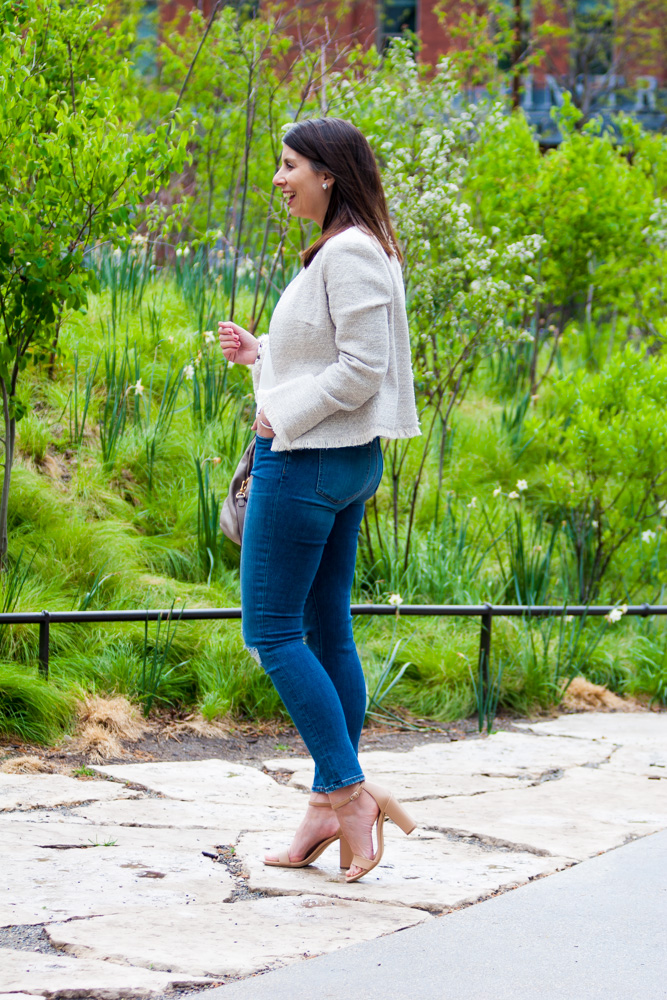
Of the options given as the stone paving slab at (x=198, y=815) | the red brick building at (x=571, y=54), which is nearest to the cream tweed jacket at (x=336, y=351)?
the stone paving slab at (x=198, y=815)

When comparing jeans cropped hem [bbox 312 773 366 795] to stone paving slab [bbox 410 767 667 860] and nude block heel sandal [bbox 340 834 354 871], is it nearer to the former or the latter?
nude block heel sandal [bbox 340 834 354 871]

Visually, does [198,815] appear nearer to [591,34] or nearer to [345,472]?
[345,472]

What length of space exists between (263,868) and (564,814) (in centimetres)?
117

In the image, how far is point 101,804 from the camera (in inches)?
130

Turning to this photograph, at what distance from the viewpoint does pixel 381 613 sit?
16.4 ft

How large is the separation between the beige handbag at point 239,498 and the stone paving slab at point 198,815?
2.79 ft

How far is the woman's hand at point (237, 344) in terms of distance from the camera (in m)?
2.92

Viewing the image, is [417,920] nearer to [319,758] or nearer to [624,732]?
[319,758]

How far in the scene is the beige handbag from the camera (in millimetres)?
2833

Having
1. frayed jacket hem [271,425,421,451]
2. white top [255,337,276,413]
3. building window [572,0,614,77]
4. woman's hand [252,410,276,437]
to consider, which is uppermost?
building window [572,0,614,77]

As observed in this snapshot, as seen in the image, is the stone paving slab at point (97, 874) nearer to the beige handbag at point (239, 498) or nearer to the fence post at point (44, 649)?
the beige handbag at point (239, 498)

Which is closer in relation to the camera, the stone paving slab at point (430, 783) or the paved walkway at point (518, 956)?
the paved walkway at point (518, 956)

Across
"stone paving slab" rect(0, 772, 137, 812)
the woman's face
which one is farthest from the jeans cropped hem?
the woman's face

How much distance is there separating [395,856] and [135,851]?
69 centimetres
